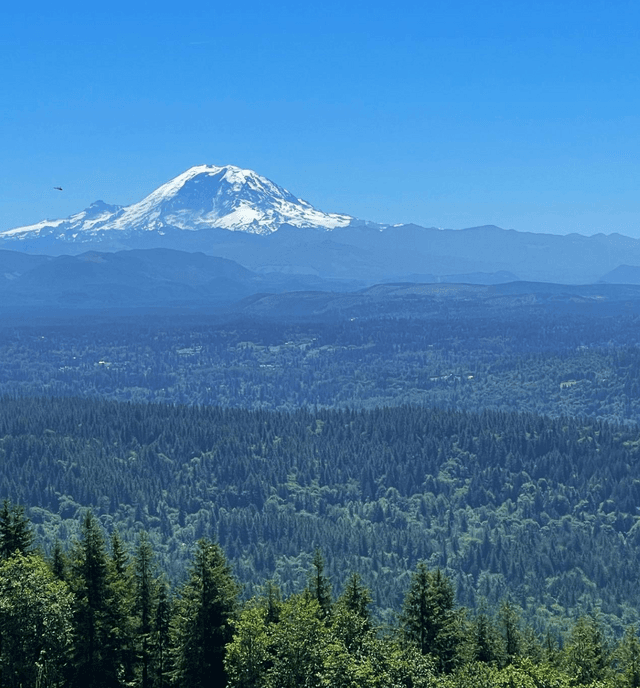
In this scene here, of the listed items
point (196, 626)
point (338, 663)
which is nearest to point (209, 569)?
point (196, 626)

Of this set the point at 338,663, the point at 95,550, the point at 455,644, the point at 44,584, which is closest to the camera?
the point at 338,663

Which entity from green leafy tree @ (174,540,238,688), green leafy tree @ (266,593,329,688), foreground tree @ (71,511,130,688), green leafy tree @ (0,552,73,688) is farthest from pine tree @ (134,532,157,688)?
green leafy tree @ (266,593,329,688)

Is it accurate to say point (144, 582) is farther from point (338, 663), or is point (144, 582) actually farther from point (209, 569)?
point (338, 663)

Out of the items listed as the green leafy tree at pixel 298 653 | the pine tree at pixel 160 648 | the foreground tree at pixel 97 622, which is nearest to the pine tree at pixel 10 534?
the foreground tree at pixel 97 622

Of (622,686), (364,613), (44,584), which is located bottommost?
(622,686)

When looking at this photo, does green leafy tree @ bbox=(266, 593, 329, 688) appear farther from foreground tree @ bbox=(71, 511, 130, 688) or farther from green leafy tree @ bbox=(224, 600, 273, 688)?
foreground tree @ bbox=(71, 511, 130, 688)

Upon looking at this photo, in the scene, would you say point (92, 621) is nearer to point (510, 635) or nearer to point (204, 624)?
point (204, 624)
